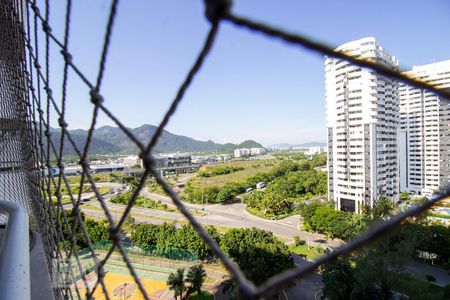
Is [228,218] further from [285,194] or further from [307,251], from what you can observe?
[307,251]

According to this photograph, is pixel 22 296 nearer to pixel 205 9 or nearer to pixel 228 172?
pixel 205 9

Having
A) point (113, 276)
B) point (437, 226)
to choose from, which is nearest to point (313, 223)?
point (437, 226)

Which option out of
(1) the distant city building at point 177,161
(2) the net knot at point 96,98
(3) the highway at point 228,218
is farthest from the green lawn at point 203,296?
(1) the distant city building at point 177,161

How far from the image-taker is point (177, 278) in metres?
4.39

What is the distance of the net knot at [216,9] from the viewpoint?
0.20 meters

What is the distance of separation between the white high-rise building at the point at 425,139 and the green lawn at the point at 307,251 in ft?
17.0

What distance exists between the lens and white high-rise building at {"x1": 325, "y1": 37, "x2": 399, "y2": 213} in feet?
26.7

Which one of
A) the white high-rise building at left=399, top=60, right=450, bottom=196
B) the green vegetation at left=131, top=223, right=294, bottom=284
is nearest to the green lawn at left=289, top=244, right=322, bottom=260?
the green vegetation at left=131, top=223, right=294, bottom=284

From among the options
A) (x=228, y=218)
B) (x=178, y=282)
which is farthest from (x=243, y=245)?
(x=228, y=218)

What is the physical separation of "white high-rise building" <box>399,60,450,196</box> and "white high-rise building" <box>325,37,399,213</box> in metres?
1.68

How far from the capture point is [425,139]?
393 inches

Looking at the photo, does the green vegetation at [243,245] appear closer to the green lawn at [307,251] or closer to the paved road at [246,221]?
the green lawn at [307,251]

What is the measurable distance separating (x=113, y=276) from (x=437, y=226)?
6.09 metres

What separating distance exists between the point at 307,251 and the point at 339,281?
7.98ft
